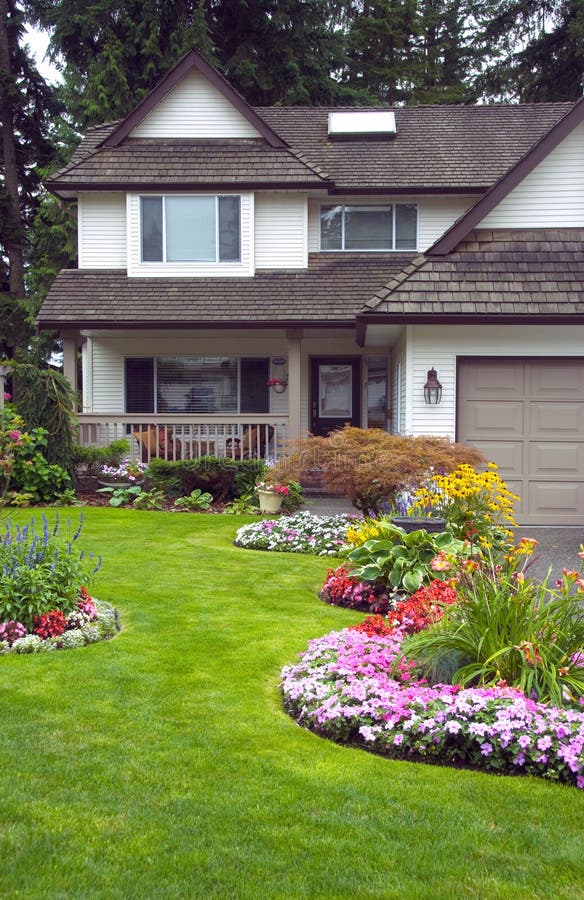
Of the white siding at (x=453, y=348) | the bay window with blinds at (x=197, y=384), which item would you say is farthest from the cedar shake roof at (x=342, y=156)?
the white siding at (x=453, y=348)

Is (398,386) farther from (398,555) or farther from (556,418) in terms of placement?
(398,555)

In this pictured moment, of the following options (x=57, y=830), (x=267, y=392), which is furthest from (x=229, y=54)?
(x=57, y=830)

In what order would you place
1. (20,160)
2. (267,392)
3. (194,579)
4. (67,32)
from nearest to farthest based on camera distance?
(194,579) → (267,392) → (67,32) → (20,160)

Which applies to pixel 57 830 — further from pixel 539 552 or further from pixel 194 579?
pixel 539 552

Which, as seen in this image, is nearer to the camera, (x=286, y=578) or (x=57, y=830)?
(x=57, y=830)

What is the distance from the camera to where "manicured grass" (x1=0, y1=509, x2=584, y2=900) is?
9.21 feet

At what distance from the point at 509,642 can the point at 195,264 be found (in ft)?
41.9

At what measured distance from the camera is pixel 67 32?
950 inches

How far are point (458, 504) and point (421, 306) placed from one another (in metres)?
4.53

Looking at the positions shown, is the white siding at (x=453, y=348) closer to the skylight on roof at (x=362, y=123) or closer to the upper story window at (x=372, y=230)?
the upper story window at (x=372, y=230)

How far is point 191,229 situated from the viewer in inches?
620

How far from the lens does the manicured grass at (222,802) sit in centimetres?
281

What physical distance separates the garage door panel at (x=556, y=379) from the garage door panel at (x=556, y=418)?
14 centimetres

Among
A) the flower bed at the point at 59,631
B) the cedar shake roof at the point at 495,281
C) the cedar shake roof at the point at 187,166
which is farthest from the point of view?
the cedar shake roof at the point at 187,166
